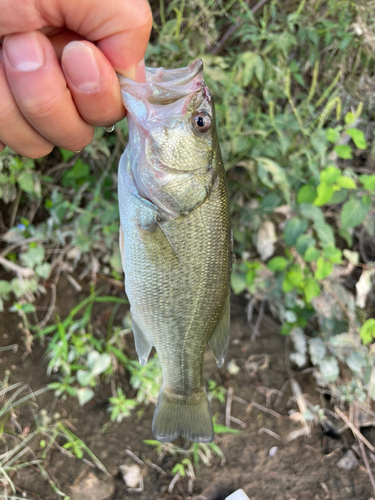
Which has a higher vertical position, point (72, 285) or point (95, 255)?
point (95, 255)

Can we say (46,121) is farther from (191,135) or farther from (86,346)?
(86,346)

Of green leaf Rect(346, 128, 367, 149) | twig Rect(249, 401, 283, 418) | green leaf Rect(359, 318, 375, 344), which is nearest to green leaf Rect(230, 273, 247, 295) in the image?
green leaf Rect(359, 318, 375, 344)

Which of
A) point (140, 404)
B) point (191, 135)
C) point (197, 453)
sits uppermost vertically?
point (191, 135)

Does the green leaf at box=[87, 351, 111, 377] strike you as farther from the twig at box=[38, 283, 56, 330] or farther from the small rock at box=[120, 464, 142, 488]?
the small rock at box=[120, 464, 142, 488]

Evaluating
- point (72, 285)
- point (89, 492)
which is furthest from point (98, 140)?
point (89, 492)

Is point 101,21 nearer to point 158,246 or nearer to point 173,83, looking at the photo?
point 173,83

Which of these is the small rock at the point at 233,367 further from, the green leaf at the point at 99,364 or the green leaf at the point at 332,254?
the green leaf at the point at 332,254

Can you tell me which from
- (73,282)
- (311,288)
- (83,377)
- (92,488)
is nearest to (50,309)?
(73,282)
